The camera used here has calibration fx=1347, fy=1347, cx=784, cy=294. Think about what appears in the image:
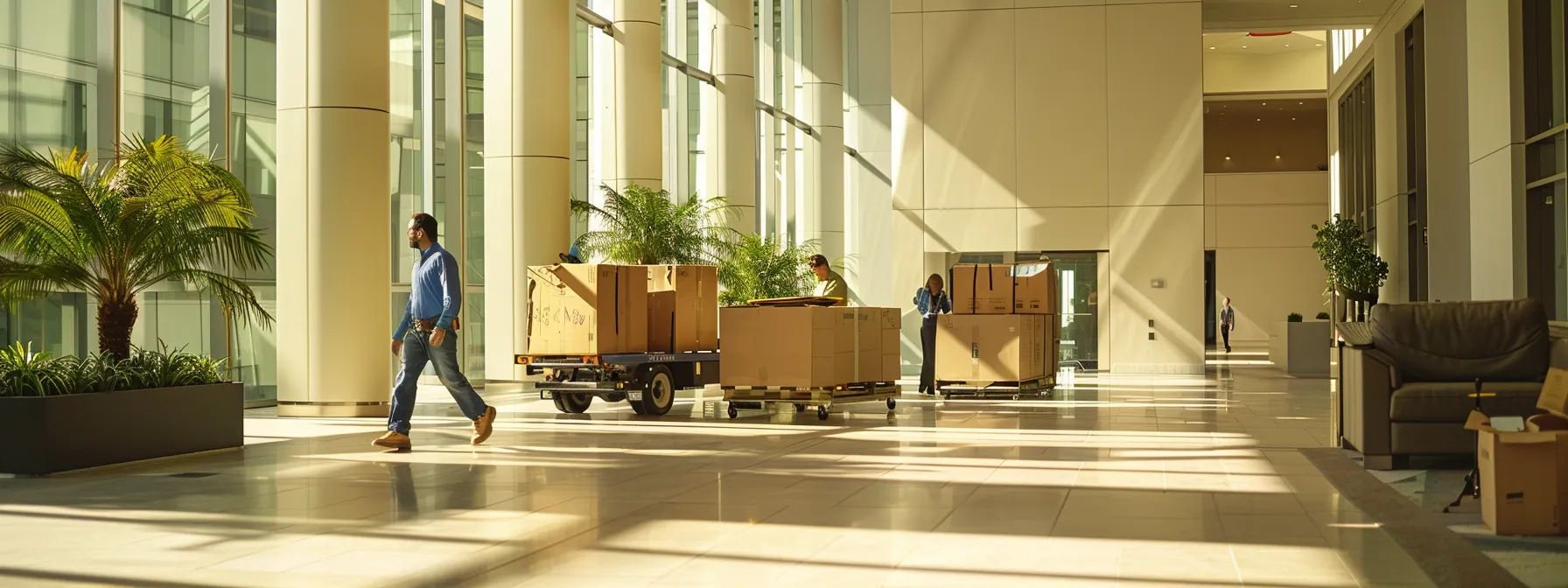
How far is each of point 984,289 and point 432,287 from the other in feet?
27.7

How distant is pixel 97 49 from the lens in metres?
13.0

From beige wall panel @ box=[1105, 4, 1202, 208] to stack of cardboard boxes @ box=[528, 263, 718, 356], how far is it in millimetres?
11887

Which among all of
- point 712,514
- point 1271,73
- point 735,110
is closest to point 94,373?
point 712,514

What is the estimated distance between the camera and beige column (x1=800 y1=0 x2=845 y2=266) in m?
32.9

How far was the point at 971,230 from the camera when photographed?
23797 millimetres

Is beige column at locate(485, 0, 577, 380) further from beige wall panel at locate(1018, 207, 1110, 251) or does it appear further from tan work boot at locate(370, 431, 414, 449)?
beige wall panel at locate(1018, 207, 1110, 251)

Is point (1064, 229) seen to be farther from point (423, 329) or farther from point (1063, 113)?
point (423, 329)

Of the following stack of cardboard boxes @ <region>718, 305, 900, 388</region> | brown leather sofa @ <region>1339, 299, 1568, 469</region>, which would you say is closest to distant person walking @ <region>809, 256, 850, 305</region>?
stack of cardboard boxes @ <region>718, 305, 900, 388</region>

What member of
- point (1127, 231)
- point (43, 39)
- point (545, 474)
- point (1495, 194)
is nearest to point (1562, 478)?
point (545, 474)

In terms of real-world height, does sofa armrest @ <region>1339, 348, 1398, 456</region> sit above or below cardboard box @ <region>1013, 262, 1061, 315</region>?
below

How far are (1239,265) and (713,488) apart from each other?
4079cm

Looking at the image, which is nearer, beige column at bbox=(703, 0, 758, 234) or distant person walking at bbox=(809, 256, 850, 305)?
distant person walking at bbox=(809, 256, 850, 305)

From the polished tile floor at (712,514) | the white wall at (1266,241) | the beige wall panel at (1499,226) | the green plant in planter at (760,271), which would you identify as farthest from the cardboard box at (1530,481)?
the white wall at (1266,241)

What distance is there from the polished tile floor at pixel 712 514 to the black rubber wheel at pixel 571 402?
2.32 meters
